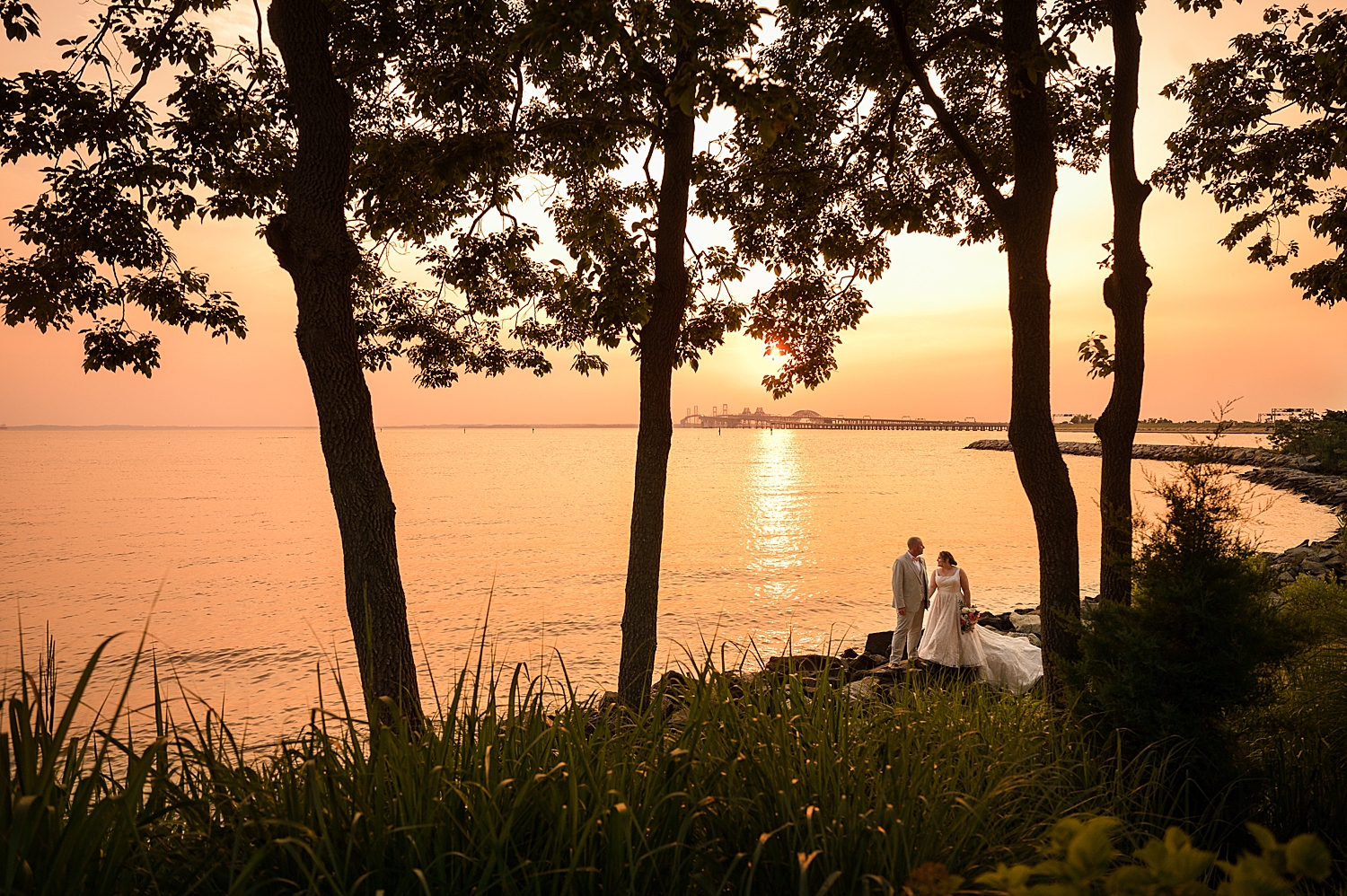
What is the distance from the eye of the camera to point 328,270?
26.0 feet

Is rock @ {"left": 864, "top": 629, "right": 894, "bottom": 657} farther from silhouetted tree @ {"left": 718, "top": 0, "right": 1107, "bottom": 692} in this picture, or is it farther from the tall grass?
the tall grass

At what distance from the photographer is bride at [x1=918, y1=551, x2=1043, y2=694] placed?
13.0m

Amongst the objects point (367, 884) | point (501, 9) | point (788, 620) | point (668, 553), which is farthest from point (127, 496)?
point (367, 884)

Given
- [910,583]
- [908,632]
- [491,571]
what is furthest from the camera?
[491,571]

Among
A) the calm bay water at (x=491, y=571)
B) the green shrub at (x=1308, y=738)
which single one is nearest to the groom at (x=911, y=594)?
the calm bay water at (x=491, y=571)

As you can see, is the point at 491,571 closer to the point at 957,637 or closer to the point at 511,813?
the point at 957,637

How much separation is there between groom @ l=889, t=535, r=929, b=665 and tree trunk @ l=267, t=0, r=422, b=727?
885cm

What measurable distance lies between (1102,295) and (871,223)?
3.84m

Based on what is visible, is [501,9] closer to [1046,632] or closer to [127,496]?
[1046,632]

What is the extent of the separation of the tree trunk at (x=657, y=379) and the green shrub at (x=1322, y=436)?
183ft

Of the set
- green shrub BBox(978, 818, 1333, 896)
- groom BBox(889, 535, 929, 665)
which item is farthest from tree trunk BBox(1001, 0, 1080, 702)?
green shrub BBox(978, 818, 1333, 896)

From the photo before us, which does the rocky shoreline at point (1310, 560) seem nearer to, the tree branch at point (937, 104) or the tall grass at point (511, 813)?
the tree branch at point (937, 104)

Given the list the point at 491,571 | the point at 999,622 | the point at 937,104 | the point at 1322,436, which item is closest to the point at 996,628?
the point at 999,622

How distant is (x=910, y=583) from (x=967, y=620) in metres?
1.27
